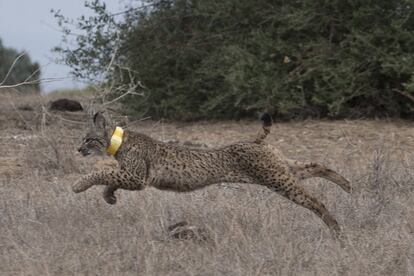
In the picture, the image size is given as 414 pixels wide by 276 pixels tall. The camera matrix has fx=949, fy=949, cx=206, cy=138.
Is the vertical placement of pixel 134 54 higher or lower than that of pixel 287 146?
higher

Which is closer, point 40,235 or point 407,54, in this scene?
point 40,235

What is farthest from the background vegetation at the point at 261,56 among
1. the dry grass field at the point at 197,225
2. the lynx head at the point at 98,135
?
the lynx head at the point at 98,135

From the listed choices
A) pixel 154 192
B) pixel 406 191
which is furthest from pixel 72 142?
pixel 406 191

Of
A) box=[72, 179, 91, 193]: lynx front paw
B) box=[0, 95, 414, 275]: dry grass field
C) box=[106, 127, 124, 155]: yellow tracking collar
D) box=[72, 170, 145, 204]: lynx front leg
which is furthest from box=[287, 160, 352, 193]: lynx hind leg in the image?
box=[72, 179, 91, 193]: lynx front paw

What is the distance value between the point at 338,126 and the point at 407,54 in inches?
56.7

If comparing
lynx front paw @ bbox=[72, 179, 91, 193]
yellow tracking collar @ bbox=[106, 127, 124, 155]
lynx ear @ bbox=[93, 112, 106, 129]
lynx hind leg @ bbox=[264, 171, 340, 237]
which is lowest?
lynx front paw @ bbox=[72, 179, 91, 193]

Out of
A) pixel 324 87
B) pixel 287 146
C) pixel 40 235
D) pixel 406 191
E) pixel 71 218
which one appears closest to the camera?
pixel 40 235

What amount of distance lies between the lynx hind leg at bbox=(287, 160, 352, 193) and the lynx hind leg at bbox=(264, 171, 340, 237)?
37cm

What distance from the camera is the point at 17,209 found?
8.16m

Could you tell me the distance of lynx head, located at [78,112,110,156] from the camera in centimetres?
853

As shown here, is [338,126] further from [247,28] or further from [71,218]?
[71,218]

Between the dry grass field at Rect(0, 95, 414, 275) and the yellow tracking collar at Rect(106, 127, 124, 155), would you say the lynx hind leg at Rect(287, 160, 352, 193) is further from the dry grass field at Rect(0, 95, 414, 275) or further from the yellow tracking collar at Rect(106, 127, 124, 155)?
the yellow tracking collar at Rect(106, 127, 124, 155)

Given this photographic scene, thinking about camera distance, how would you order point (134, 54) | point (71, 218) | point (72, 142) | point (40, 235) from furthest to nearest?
point (134, 54)
point (72, 142)
point (71, 218)
point (40, 235)

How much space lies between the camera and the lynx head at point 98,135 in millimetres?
8531
